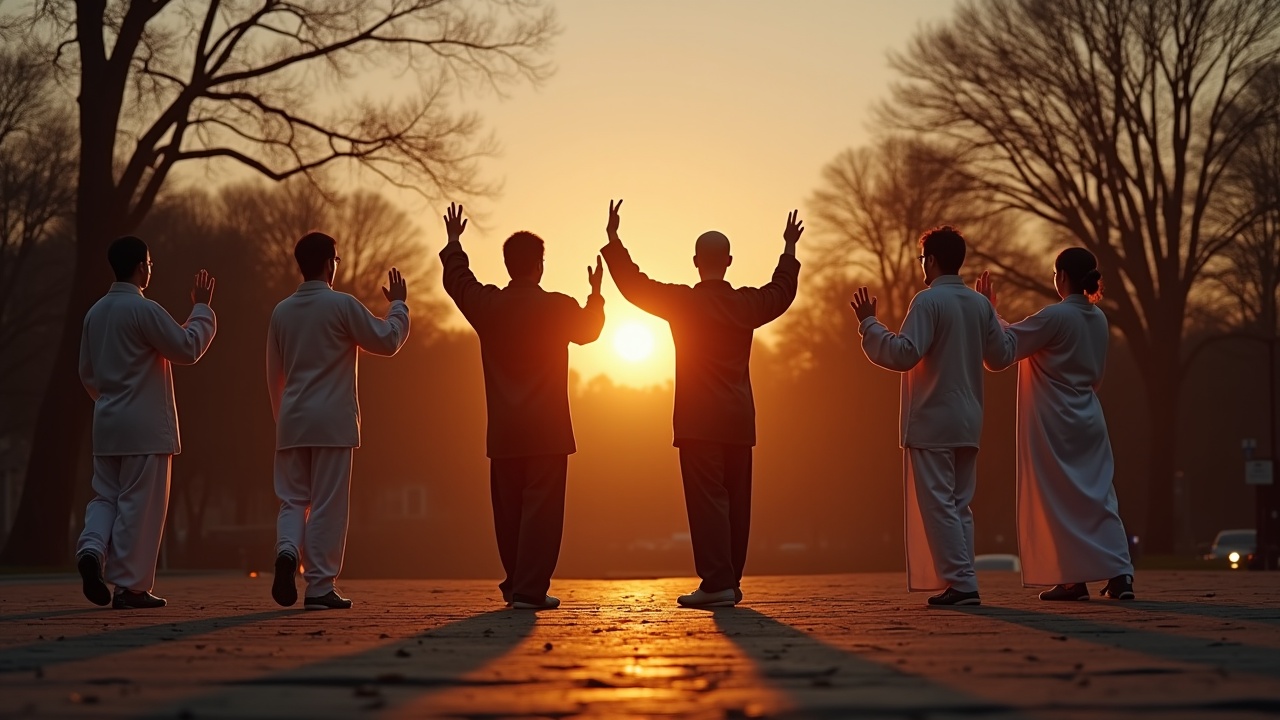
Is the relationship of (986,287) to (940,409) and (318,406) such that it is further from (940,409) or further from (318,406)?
(318,406)

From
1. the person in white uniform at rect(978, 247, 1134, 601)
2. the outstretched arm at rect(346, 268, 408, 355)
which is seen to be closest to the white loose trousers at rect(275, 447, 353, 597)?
the outstretched arm at rect(346, 268, 408, 355)

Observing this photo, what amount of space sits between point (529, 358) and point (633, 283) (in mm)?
821

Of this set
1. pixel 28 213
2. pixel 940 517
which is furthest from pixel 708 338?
pixel 28 213

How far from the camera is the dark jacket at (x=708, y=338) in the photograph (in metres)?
10.4

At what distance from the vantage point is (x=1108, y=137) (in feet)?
109

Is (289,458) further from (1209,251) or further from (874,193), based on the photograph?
(874,193)

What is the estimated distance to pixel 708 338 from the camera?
1057 cm

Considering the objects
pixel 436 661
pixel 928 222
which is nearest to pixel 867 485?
pixel 928 222

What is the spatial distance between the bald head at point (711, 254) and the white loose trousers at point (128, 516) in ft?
11.4

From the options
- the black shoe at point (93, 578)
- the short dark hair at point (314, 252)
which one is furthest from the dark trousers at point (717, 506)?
the black shoe at point (93, 578)

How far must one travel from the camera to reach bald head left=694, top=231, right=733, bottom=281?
10.8 meters

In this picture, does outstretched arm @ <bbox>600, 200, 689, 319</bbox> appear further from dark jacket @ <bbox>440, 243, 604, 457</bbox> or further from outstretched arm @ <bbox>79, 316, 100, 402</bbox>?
outstretched arm @ <bbox>79, 316, 100, 402</bbox>

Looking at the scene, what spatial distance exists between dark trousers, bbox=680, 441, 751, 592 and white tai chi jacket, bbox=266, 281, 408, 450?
6.25ft

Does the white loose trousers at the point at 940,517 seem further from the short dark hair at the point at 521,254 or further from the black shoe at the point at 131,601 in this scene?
the black shoe at the point at 131,601
